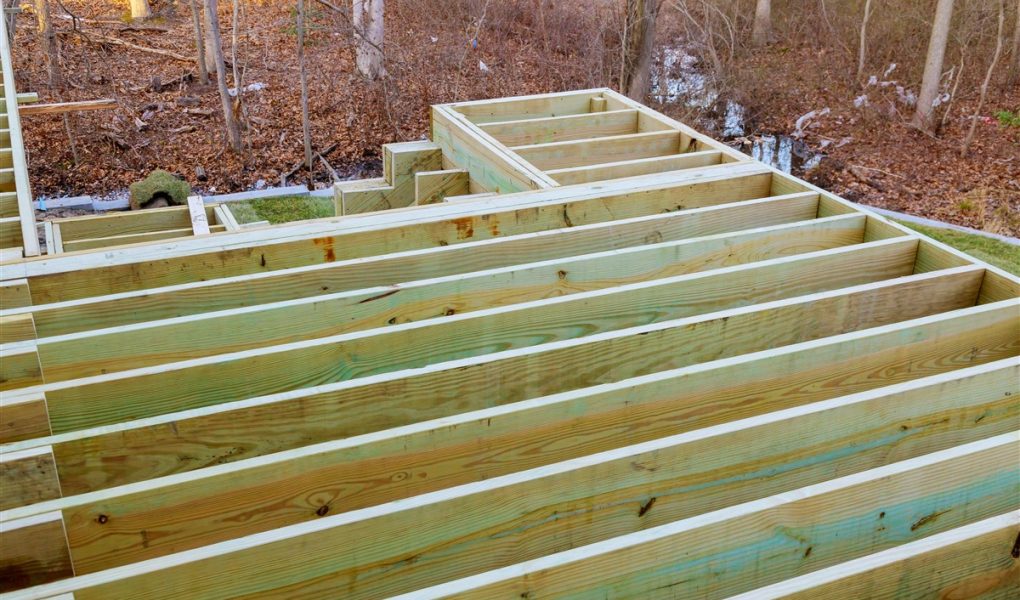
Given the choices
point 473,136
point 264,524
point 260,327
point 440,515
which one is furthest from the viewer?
point 473,136

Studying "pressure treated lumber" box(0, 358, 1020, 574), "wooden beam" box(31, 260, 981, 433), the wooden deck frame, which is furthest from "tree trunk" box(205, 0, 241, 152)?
"pressure treated lumber" box(0, 358, 1020, 574)

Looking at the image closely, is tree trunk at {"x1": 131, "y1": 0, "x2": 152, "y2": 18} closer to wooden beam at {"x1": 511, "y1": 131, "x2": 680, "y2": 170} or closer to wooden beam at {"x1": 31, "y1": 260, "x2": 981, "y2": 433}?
wooden beam at {"x1": 511, "y1": 131, "x2": 680, "y2": 170}

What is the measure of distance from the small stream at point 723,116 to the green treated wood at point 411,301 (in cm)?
954

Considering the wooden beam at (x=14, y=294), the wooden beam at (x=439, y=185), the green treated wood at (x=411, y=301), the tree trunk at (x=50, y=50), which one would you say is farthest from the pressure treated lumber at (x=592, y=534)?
the tree trunk at (x=50, y=50)

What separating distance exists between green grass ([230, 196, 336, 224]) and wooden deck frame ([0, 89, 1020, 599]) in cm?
641

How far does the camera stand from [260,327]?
10.3 feet

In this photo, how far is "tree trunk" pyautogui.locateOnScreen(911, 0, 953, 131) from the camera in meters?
13.3

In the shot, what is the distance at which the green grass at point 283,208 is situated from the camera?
10.1 meters

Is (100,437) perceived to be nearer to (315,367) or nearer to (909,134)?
(315,367)

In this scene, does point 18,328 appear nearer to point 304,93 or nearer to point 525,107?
point 525,107

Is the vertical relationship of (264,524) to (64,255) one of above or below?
below

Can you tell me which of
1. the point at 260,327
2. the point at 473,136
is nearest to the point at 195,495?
the point at 260,327

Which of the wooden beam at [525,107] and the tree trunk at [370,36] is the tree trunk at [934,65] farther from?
the wooden beam at [525,107]

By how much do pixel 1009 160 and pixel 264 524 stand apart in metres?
13.5
